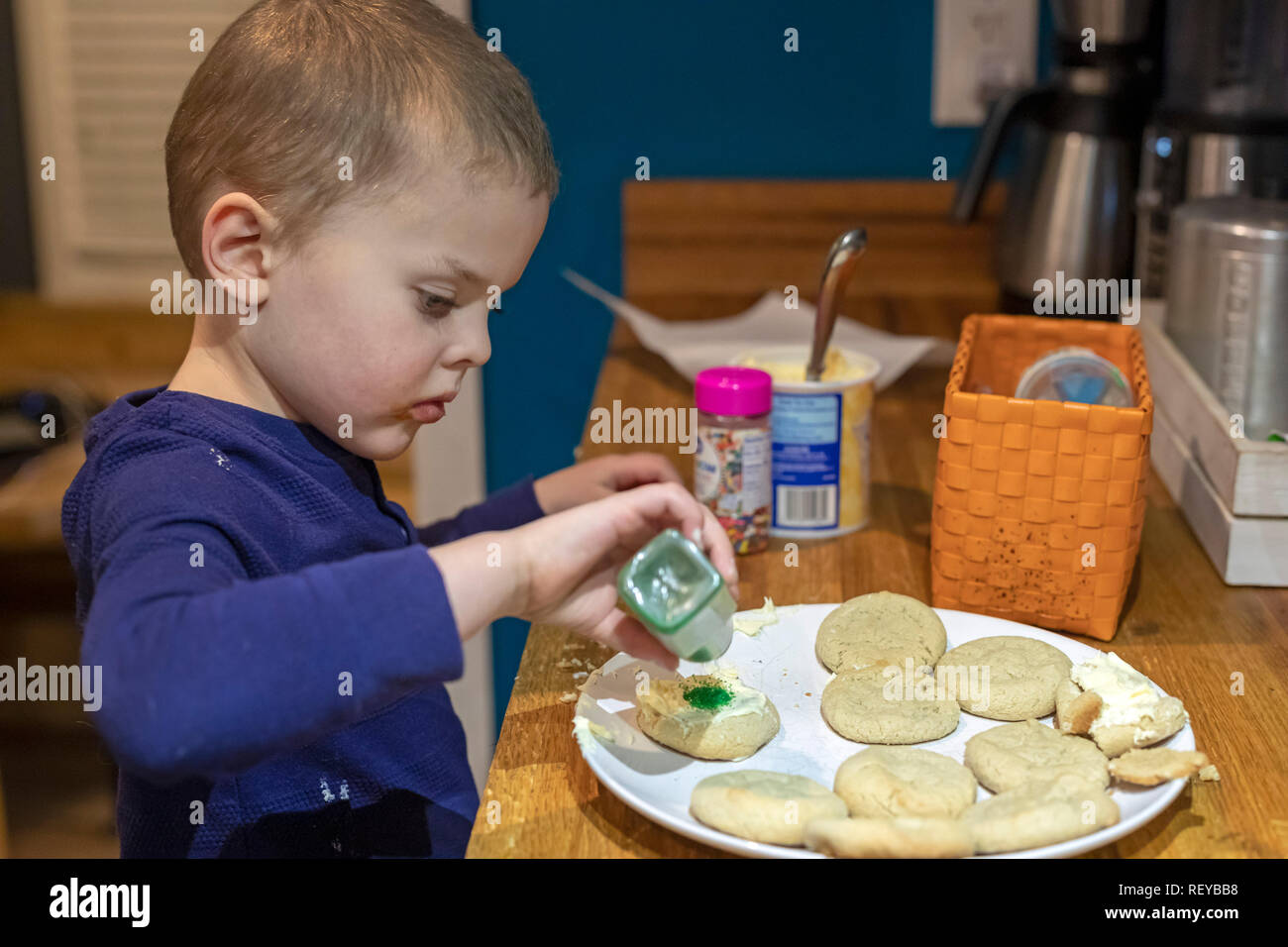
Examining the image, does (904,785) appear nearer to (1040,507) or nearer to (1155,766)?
(1155,766)

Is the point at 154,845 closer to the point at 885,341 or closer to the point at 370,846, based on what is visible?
the point at 370,846

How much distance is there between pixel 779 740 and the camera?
81 cm

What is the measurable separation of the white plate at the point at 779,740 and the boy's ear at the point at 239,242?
0.33 m

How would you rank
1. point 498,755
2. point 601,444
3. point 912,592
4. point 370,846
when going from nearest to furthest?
point 498,755 → point 370,846 → point 912,592 → point 601,444

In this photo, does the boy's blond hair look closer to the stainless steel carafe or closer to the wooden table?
the wooden table

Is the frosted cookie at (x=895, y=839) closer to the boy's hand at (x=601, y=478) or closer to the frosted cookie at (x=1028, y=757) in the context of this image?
the frosted cookie at (x=1028, y=757)

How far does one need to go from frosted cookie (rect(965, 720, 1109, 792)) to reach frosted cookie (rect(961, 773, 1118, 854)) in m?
0.03

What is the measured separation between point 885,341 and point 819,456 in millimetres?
444

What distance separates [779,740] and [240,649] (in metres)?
0.33

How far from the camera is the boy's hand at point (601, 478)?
1.13 metres

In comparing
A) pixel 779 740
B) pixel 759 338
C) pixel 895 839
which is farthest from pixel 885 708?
pixel 759 338

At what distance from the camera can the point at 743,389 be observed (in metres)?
1.08

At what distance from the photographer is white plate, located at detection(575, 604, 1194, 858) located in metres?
0.69
